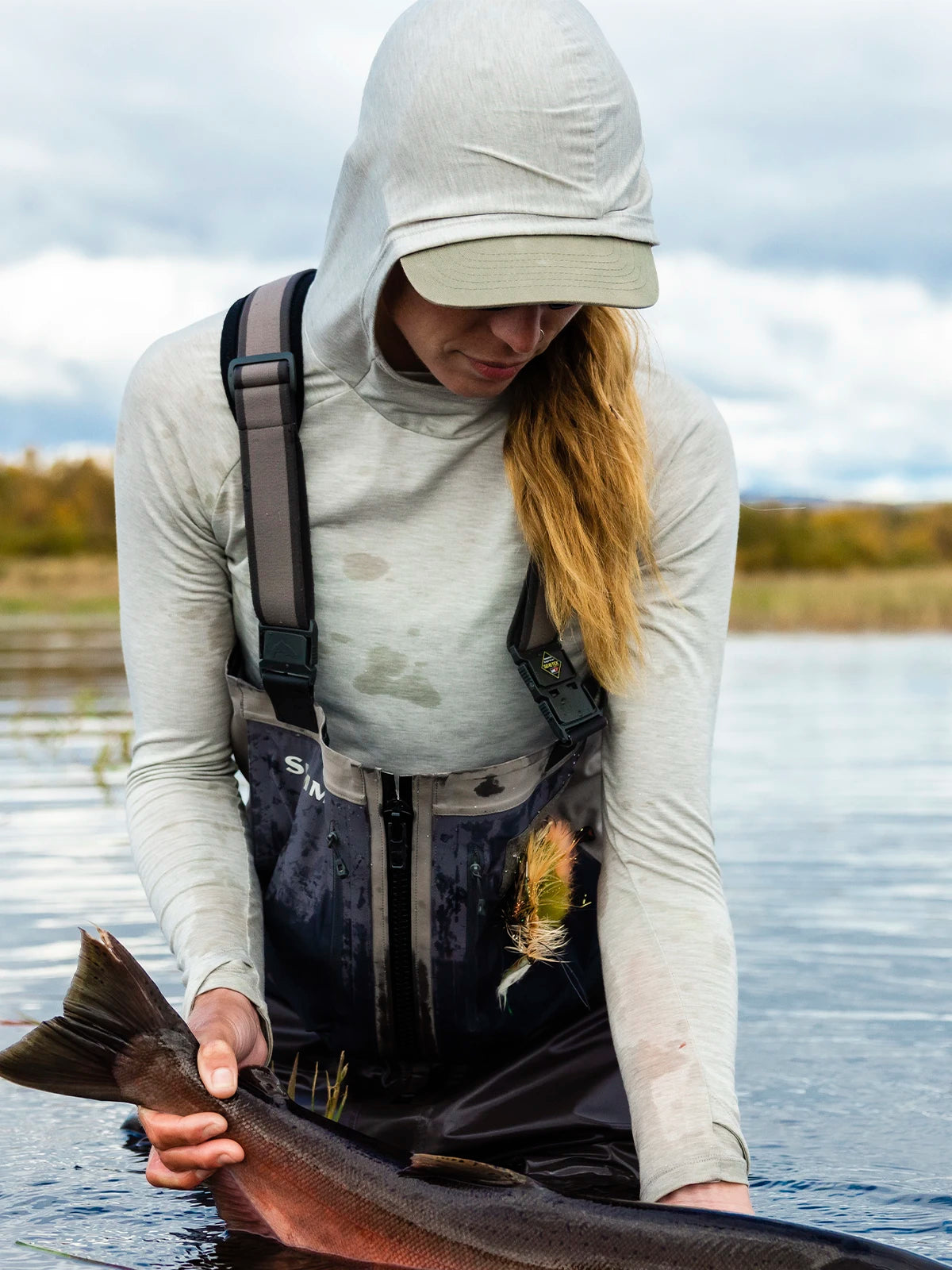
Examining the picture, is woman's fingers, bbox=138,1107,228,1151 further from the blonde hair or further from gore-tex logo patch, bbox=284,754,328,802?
the blonde hair

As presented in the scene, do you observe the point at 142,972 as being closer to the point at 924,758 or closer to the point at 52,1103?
the point at 52,1103

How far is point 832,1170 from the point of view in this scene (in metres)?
3.47

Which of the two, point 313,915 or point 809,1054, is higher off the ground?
point 313,915

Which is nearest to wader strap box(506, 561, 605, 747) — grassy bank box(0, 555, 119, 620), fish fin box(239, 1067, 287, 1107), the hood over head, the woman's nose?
the woman's nose

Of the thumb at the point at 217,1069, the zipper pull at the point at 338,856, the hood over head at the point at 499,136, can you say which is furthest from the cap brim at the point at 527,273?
the thumb at the point at 217,1069

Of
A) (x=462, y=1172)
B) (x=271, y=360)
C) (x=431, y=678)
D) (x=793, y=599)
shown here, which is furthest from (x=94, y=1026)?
(x=793, y=599)

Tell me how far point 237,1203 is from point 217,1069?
0.24 m

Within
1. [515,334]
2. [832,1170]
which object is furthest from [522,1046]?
[515,334]

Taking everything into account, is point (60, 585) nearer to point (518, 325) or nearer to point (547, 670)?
point (547, 670)

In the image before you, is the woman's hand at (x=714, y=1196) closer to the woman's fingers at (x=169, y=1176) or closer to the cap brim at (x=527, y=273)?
the woman's fingers at (x=169, y=1176)

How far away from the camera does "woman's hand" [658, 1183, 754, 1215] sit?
8.25ft

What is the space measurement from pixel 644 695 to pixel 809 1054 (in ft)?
6.34

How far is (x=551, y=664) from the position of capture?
2863 mm

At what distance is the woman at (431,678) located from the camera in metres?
2.68
